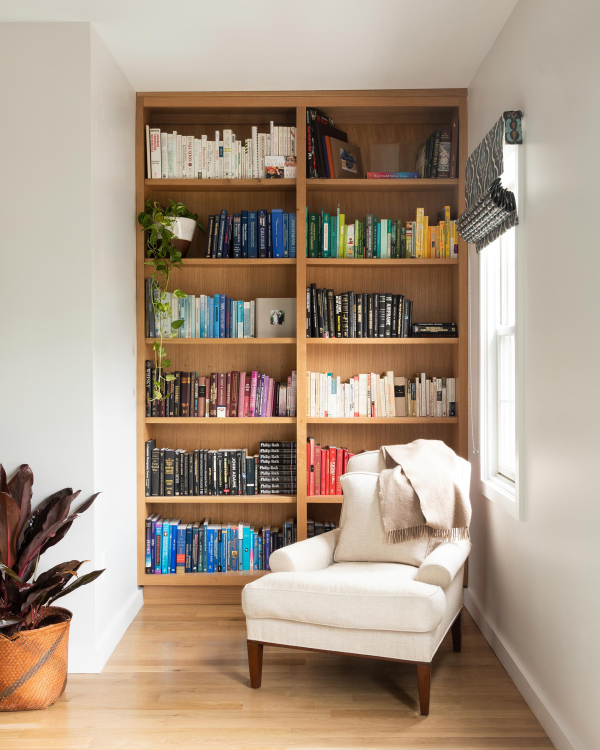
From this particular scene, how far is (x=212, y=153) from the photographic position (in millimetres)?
3467

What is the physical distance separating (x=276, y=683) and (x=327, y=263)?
6.89 feet

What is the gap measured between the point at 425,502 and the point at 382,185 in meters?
1.79

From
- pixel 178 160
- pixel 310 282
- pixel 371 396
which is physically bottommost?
pixel 371 396

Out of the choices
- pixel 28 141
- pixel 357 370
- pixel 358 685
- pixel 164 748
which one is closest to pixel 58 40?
pixel 28 141

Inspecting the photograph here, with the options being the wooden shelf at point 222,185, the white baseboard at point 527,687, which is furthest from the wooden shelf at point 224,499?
the wooden shelf at point 222,185

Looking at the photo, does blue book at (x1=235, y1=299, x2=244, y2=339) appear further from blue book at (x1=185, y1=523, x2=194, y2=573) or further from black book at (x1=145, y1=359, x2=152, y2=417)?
blue book at (x1=185, y1=523, x2=194, y2=573)

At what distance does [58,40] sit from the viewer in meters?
2.66

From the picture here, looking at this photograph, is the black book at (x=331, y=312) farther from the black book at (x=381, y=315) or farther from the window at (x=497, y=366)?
the window at (x=497, y=366)

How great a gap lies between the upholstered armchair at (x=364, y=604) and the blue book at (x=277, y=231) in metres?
1.63

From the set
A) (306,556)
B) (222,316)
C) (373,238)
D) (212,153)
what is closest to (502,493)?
(306,556)

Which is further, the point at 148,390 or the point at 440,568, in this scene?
the point at 148,390

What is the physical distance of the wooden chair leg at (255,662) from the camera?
2.48 m

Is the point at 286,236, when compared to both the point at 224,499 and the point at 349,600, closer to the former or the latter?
the point at 224,499

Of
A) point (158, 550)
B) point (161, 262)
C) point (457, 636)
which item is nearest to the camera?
point (457, 636)
